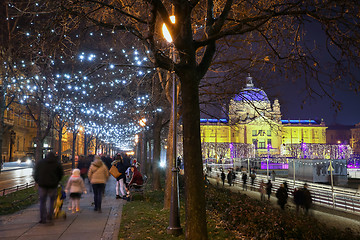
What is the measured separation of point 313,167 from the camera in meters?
29.8

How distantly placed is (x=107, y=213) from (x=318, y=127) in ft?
432

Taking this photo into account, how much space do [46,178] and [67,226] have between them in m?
1.39

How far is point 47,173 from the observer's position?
8.17 meters

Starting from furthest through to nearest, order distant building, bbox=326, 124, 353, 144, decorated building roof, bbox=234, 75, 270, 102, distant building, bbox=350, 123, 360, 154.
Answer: distant building, bbox=326, 124, 353, 144, distant building, bbox=350, 123, 360, 154, decorated building roof, bbox=234, 75, 270, 102

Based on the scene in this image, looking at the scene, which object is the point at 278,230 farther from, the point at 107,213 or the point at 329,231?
the point at 107,213

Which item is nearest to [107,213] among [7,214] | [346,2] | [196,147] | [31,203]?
[7,214]

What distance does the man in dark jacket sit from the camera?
26.7 feet

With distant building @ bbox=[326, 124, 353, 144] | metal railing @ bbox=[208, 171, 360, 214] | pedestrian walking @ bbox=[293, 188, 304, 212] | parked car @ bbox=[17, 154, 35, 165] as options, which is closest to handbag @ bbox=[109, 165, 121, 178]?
pedestrian walking @ bbox=[293, 188, 304, 212]

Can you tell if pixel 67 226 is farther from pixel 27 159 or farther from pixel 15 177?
pixel 27 159

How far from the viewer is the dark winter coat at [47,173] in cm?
813

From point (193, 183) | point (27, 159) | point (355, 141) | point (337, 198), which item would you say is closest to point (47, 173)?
point (193, 183)

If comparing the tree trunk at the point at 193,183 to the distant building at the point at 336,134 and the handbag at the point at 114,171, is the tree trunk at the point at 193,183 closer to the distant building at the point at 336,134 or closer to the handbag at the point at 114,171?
the handbag at the point at 114,171

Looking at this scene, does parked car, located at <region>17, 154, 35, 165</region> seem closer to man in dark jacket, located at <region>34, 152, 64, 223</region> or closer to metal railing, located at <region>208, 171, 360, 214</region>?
metal railing, located at <region>208, 171, 360, 214</region>

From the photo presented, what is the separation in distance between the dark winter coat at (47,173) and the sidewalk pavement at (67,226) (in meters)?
1.13
